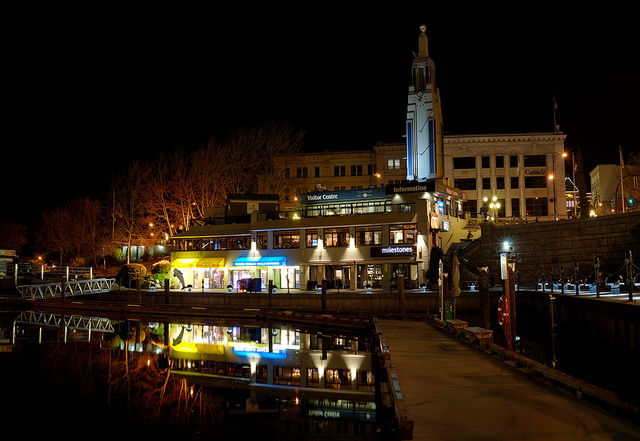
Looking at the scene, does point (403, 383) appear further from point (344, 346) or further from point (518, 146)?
point (518, 146)

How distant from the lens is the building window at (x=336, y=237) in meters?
45.1

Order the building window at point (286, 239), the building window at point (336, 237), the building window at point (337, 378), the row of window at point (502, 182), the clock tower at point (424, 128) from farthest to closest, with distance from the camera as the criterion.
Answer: the row of window at point (502, 182)
the clock tower at point (424, 128)
the building window at point (286, 239)
the building window at point (336, 237)
the building window at point (337, 378)

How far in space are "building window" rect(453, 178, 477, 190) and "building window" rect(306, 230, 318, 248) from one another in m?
24.9

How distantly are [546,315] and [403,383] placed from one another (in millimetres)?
20843

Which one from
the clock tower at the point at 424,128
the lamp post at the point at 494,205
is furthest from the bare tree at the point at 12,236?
the lamp post at the point at 494,205

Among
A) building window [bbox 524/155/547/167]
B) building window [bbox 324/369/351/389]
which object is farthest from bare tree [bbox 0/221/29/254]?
building window [bbox 324/369/351/389]

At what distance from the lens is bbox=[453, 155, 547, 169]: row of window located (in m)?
62.8

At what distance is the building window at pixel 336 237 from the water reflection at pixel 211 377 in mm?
11992

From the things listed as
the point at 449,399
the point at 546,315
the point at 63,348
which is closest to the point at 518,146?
the point at 546,315

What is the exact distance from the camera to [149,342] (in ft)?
95.5

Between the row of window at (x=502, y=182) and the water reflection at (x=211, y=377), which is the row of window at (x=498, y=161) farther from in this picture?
the water reflection at (x=211, y=377)

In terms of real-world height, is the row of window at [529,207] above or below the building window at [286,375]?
above

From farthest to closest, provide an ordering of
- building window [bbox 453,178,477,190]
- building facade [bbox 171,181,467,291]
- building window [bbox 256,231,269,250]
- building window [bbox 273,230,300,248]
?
building window [bbox 453,178,477,190] < building window [bbox 256,231,269,250] < building window [bbox 273,230,300,248] < building facade [bbox 171,181,467,291]

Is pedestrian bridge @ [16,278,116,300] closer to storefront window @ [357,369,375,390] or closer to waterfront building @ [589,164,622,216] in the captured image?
storefront window @ [357,369,375,390]
